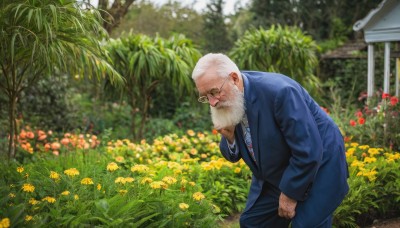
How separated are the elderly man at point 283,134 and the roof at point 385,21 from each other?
6.21 meters

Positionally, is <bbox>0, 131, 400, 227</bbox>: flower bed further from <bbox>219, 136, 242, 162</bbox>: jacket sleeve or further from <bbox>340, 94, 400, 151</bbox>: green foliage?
<bbox>340, 94, 400, 151</bbox>: green foliage

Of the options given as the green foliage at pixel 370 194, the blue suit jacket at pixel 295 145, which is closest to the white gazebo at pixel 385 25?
the green foliage at pixel 370 194

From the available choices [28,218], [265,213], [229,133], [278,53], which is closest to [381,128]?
[278,53]

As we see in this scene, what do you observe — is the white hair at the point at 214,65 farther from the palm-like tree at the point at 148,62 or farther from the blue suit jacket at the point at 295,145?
the palm-like tree at the point at 148,62

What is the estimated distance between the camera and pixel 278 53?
30.2ft

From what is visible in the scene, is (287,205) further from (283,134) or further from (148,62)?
(148,62)

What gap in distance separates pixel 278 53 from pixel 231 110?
22.3ft

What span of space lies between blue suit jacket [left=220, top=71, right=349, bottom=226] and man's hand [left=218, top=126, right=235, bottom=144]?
212 mm

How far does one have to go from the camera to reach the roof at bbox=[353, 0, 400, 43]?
8.18 m

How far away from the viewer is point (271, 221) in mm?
3000

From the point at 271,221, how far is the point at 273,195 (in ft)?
0.63

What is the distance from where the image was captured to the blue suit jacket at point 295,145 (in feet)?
8.05

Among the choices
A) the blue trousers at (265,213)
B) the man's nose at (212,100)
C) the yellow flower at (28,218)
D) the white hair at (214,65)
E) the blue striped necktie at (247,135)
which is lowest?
the blue trousers at (265,213)

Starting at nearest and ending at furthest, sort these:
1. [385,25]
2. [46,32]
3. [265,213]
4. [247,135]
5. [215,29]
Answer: [247,135]
[265,213]
[46,32]
[385,25]
[215,29]
